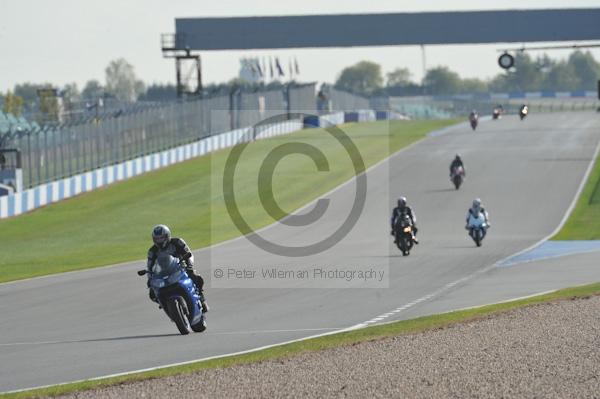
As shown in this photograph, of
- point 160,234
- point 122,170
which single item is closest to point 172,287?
point 160,234

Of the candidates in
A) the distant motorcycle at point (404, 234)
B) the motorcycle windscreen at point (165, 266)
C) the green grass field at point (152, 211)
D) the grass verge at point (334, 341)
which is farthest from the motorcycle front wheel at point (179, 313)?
the distant motorcycle at point (404, 234)

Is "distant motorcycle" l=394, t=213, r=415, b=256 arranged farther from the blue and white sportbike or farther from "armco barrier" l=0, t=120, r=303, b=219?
"armco barrier" l=0, t=120, r=303, b=219

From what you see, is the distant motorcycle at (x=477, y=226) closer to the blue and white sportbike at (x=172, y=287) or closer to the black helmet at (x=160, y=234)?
the blue and white sportbike at (x=172, y=287)

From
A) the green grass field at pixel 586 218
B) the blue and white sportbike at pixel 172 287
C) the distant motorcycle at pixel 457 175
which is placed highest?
the blue and white sportbike at pixel 172 287

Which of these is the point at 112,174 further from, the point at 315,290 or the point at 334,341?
the point at 334,341

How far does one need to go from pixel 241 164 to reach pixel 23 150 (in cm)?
1971

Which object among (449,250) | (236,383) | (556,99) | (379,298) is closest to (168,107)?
(449,250)

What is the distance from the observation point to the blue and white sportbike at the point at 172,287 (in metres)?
17.0

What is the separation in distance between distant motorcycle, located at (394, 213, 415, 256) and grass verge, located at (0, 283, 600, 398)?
362 inches

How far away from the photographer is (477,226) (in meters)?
34.7

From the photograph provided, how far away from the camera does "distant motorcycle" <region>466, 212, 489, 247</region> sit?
34719 mm

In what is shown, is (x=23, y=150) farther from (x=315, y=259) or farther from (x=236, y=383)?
(x=236, y=383)

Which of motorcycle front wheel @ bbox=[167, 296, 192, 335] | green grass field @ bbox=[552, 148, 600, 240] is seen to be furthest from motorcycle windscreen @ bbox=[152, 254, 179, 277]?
green grass field @ bbox=[552, 148, 600, 240]

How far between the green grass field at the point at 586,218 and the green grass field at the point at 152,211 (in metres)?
9.86
